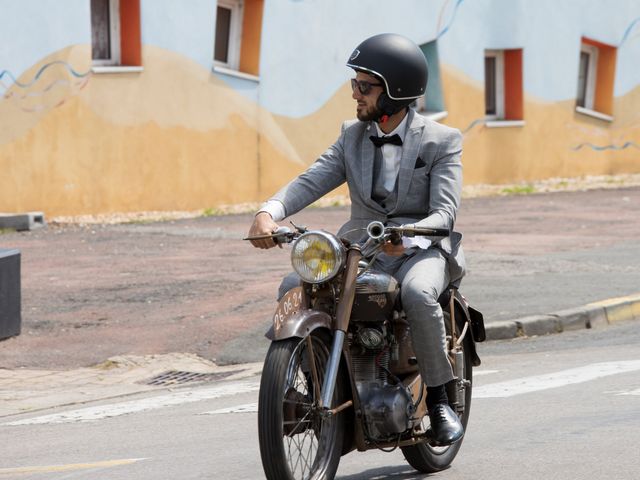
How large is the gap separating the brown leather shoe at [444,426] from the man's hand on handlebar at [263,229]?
1007 millimetres

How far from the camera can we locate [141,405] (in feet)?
30.0

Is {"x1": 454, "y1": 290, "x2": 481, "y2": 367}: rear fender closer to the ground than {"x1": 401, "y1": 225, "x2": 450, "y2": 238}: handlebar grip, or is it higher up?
closer to the ground

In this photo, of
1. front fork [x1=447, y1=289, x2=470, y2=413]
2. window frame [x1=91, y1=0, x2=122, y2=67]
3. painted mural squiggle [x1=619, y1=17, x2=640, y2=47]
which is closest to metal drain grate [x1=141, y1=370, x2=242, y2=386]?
front fork [x1=447, y1=289, x2=470, y2=413]

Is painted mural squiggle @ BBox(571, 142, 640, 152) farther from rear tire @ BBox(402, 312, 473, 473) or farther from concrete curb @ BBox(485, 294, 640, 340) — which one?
rear tire @ BBox(402, 312, 473, 473)

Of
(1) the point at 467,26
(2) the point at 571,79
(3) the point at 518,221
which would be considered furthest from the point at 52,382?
(2) the point at 571,79

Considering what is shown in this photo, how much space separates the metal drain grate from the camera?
10.4m

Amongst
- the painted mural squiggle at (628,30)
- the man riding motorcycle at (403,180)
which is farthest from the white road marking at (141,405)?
the painted mural squiggle at (628,30)

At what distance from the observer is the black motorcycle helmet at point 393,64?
6.00 metres

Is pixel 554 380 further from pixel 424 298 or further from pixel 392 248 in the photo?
pixel 392 248

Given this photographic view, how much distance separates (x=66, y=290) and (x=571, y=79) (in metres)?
17.2

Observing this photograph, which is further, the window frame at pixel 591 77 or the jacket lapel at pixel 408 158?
the window frame at pixel 591 77

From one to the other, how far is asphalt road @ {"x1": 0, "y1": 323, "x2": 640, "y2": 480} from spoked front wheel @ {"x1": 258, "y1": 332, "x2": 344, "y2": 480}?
0.71 m

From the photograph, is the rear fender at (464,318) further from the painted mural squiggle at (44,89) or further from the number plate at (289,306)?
the painted mural squiggle at (44,89)

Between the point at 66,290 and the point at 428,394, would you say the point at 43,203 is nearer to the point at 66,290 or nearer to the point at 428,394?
the point at 66,290
